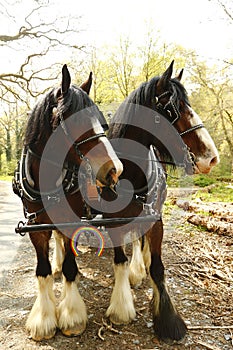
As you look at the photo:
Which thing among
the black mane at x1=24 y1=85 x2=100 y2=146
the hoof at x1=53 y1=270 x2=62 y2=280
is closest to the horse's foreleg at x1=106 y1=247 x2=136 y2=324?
the hoof at x1=53 y1=270 x2=62 y2=280

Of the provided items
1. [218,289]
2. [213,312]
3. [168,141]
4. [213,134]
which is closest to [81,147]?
[168,141]

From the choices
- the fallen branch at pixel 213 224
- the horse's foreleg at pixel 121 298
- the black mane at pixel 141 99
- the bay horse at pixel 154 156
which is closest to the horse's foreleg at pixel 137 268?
the horse's foreleg at pixel 121 298

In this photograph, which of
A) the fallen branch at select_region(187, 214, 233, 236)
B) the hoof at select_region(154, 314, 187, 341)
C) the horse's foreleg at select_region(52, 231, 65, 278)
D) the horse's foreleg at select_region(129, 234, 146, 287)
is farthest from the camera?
the fallen branch at select_region(187, 214, 233, 236)

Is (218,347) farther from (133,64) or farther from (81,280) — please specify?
(133,64)

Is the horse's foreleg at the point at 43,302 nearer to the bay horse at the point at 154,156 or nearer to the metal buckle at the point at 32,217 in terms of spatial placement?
the metal buckle at the point at 32,217

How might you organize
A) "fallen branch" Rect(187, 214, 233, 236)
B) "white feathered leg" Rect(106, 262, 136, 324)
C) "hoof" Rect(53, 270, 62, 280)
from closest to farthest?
"white feathered leg" Rect(106, 262, 136, 324) < "hoof" Rect(53, 270, 62, 280) < "fallen branch" Rect(187, 214, 233, 236)

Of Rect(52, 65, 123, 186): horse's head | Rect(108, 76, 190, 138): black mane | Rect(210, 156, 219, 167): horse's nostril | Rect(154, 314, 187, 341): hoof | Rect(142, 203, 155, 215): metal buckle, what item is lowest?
Rect(154, 314, 187, 341): hoof

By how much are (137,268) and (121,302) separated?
0.85m

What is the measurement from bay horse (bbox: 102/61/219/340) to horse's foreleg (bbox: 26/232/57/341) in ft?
1.83

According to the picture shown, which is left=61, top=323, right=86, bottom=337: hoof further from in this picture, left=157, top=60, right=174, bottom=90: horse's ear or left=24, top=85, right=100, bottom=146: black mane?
left=157, top=60, right=174, bottom=90: horse's ear

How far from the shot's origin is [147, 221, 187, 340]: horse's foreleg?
242cm

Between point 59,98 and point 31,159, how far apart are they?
60 centimetres

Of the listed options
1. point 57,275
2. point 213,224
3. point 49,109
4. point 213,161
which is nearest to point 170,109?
point 213,161

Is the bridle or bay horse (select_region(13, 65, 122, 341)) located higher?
the bridle
